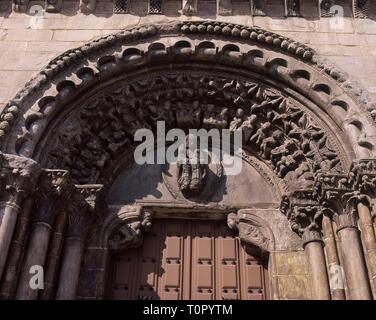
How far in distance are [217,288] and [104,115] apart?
307 centimetres

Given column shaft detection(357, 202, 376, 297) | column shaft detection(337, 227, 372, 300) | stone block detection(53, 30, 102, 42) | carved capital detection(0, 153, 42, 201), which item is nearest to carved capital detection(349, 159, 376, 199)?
column shaft detection(357, 202, 376, 297)

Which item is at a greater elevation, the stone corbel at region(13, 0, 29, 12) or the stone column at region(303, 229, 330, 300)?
the stone corbel at region(13, 0, 29, 12)

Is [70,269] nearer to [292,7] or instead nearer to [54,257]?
[54,257]

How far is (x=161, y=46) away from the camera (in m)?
8.16

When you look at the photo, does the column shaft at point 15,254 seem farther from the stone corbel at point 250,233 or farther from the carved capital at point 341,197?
the carved capital at point 341,197

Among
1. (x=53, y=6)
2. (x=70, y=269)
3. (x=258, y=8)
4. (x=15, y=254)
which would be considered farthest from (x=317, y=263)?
(x=53, y=6)

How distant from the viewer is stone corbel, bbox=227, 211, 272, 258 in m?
7.27

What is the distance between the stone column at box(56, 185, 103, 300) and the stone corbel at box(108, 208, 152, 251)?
0.41 metres

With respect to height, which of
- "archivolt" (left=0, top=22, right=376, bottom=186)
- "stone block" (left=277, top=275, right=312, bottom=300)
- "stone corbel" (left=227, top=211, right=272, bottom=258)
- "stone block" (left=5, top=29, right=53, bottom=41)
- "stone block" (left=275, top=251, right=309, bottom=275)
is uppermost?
"stone block" (left=5, top=29, right=53, bottom=41)

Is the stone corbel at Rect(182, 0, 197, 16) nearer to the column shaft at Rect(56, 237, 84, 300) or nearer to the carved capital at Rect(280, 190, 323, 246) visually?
the carved capital at Rect(280, 190, 323, 246)

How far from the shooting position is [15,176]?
6527mm

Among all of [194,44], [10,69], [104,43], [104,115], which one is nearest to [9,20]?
[10,69]

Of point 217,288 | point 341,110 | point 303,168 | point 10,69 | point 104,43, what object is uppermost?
point 104,43

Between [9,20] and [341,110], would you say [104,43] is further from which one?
[341,110]
